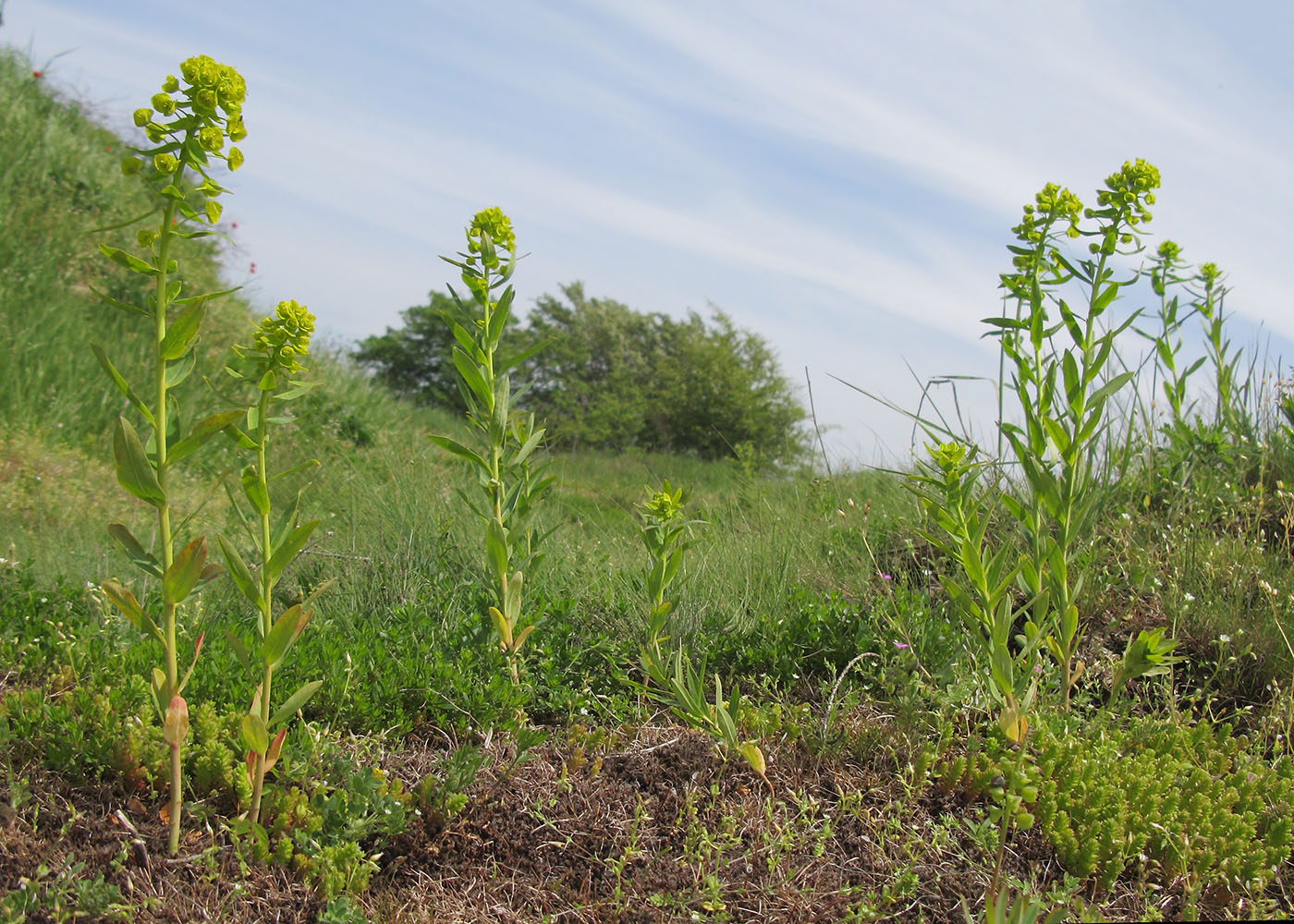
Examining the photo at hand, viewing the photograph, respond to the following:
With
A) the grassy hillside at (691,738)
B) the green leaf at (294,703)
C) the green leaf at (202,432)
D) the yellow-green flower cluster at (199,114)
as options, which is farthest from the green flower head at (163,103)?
the green leaf at (294,703)

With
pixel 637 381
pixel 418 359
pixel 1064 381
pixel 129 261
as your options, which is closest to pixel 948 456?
pixel 1064 381

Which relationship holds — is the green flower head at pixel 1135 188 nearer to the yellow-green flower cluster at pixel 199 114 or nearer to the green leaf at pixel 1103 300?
the green leaf at pixel 1103 300

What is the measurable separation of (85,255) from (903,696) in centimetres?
884

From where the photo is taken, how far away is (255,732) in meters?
2.00

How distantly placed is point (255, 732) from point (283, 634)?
0.22m

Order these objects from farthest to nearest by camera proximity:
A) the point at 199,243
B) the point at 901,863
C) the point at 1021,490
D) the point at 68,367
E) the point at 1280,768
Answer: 1. the point at 199,243
2. the point at 68,367
3. the point at 1021,490
4. the point at 1280,768
5. the point at 901,863

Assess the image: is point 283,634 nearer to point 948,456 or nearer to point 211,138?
point 211,138

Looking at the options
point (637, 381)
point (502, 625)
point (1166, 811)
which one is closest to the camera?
point (1166, 811)

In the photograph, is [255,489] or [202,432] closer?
[202,432]

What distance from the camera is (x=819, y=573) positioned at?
3.91 meters

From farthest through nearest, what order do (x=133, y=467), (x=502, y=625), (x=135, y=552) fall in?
(x=502, y=625)
(x=135, y=552)
(x=133, y=467)

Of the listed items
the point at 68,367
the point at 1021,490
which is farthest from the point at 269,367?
the point at 68,367

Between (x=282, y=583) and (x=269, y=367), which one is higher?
(x=269, y=367)

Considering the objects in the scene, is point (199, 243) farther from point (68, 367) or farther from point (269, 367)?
point (269, 367)
